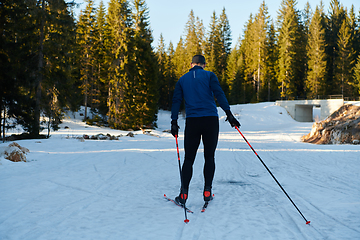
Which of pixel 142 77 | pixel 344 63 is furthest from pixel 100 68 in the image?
pixel 344 63

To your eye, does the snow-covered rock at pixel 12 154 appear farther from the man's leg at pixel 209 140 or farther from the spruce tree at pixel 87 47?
the spruce tree at pixel 87 47

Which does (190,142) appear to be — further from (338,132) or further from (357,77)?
(357,77)

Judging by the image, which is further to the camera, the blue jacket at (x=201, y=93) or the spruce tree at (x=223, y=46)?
the spruce tree at (x=223, y=46)

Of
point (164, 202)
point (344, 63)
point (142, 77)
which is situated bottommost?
point (164, 202)

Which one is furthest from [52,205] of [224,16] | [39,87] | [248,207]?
[224,16]

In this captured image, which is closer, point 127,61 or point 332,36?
point 127,61

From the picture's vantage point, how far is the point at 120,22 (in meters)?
25.0

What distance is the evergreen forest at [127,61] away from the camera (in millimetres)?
13898

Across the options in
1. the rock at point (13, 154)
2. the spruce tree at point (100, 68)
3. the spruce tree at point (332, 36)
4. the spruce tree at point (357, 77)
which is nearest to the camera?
the rock at point (13, 154)

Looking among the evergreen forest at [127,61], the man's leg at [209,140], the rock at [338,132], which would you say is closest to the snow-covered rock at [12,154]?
the man's leg at [209,140]

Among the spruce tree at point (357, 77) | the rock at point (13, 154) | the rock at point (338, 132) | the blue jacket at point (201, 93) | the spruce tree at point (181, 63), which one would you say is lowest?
the rock at point (13, 154)

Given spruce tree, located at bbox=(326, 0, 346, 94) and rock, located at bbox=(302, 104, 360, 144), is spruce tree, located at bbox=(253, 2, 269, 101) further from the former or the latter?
rock, located at bbox=(302, 104, 360, 144)

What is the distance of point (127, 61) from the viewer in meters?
25.0

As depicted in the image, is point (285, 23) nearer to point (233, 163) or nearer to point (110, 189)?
point (233, 163)
